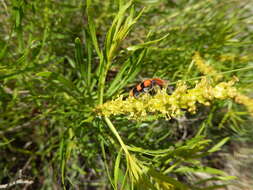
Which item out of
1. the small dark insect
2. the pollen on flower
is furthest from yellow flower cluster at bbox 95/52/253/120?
the small dark insect

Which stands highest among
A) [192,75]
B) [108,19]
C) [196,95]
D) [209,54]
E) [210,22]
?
[108,19]

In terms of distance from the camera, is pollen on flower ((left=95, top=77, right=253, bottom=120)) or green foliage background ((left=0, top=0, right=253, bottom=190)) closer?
pollen on flower ((left=95, top=77, right=253, bottom=120))

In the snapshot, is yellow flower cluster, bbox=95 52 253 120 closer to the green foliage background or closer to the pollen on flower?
the pollen on flower

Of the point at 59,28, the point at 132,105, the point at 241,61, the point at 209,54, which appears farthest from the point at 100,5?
the point at 132,105

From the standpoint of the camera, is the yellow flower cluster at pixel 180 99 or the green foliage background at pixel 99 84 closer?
the yellow flower cluster at pixel 180 99

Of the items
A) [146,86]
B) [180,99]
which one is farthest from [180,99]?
[146,86]

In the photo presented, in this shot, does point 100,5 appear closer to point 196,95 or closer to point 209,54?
point 209,54

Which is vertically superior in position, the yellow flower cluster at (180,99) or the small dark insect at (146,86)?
the small dark insect at (146,86)

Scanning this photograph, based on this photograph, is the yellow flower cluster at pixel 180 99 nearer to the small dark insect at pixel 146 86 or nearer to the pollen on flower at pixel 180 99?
the pollen on flower at pixel 180 99

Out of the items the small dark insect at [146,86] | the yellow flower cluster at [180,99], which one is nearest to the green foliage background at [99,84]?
the small dark insect at [146,86]
